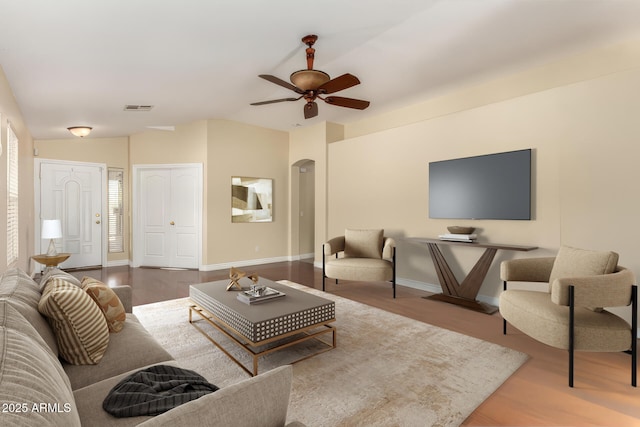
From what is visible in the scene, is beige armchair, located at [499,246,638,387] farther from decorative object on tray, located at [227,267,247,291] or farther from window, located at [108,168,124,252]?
window, located at [108,168,124,252]

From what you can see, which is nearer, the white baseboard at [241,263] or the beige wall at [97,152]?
the beige wall at [97,152]

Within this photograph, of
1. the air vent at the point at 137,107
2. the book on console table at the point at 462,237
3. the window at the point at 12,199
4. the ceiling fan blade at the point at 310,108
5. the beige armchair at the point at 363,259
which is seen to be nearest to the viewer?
the window at the point at 12,199

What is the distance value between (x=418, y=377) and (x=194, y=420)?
1.90m

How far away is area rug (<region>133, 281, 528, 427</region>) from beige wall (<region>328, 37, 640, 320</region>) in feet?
5.20

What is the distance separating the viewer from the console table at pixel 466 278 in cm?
378

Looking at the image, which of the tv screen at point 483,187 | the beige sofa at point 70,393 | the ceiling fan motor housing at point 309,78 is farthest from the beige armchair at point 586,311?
the ceiling fan motor housing at point 309,78

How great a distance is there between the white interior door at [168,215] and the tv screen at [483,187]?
433cm

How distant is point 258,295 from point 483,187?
3071mm

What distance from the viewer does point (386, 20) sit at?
2.97 metres

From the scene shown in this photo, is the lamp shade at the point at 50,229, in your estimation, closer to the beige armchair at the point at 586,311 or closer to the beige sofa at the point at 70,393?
the beige sofa at the point at 70,393

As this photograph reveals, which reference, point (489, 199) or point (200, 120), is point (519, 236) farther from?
point (200, 120)

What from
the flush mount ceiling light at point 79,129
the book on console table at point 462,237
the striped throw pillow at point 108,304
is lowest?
the striped throw pillow at point 108,304

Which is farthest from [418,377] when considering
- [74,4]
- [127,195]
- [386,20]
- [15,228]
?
[127,195]

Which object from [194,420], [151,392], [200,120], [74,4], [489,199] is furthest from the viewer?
[200,120]
